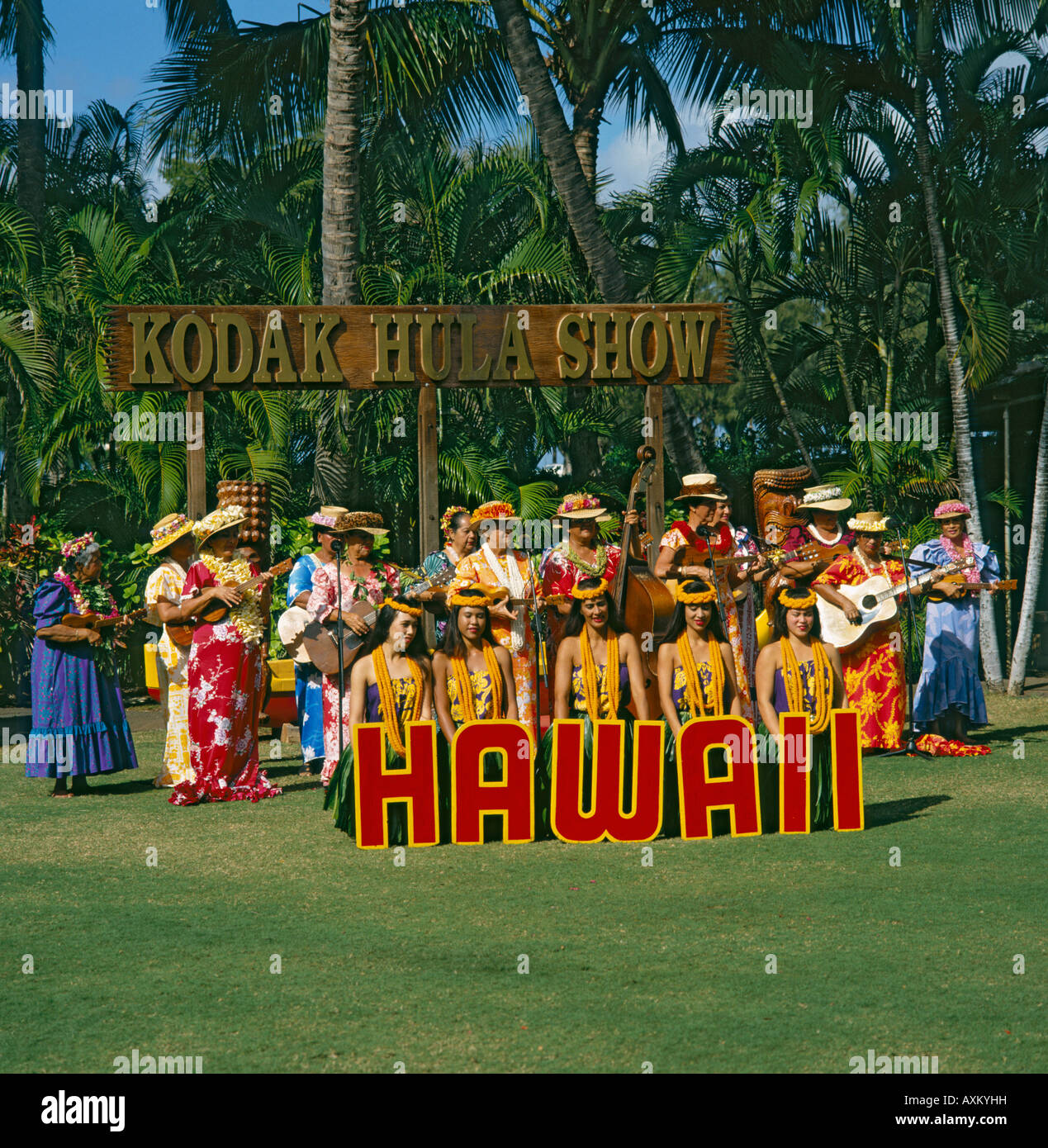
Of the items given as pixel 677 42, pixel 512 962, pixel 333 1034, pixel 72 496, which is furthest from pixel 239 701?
pixel 677 42

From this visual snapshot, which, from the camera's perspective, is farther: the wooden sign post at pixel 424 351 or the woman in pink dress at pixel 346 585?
the wooden sign post at pixel 424 351

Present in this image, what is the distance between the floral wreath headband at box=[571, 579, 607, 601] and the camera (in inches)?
322

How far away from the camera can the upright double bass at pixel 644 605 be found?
30.0ft

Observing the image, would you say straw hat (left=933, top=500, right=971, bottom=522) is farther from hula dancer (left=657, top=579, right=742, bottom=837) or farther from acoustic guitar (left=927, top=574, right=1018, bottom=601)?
hula dancer (left=657, top=579, right=742, bottom=837)

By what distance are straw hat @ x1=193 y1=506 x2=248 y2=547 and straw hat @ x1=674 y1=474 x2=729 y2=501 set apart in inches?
124

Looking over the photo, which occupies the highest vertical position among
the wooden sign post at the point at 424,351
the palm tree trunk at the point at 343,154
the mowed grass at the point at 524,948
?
the palm tree trunk at the point at 343,154

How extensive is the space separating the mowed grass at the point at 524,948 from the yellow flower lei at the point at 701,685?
0.81 m

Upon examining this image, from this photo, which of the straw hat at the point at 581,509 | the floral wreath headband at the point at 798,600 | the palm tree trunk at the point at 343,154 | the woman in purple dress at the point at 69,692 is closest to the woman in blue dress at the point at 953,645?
the straw hat at the point at 581,509

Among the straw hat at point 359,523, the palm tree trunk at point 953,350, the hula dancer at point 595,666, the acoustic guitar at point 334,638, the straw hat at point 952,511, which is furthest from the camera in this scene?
the palm tree trunk at point 953,350

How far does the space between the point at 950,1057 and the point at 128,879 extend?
4.24m

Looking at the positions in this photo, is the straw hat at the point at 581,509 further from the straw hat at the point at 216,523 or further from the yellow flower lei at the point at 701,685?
the straw hat at the point at 216,523

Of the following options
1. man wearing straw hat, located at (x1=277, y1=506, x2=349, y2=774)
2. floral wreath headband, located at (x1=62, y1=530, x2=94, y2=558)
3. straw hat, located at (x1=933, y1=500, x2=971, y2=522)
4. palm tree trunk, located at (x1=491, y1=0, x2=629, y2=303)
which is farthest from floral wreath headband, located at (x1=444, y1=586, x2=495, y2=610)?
palm tree trunk, located at (x1=491, y1=0, x2=629, y2=303)

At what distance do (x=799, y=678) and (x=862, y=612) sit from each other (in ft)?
8.45
